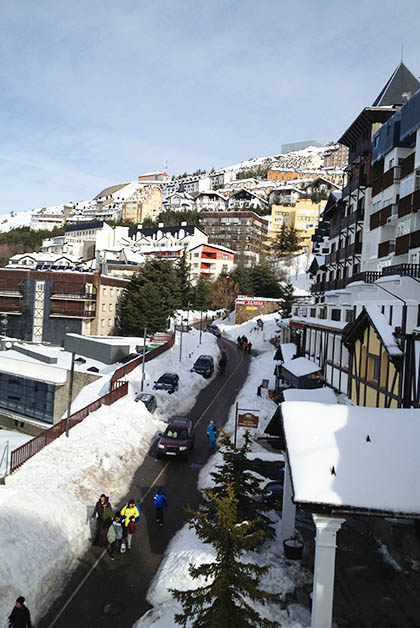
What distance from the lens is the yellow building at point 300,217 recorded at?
126344mm

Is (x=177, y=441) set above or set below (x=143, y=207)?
below

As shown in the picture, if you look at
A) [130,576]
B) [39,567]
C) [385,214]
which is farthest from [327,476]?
[385,214]

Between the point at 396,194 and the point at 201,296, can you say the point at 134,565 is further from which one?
the point at 201,296

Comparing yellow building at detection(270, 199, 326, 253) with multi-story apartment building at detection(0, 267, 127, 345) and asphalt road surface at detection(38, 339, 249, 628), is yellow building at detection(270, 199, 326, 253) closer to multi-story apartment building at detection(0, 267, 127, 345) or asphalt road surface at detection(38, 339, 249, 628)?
→ multi-story apartment building at detection(0, 267, 127, 345)

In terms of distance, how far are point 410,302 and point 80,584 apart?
1266 centimetres

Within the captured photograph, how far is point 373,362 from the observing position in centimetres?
1708

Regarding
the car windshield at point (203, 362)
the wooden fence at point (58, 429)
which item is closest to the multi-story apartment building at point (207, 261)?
the car windshield at point (203, 362)

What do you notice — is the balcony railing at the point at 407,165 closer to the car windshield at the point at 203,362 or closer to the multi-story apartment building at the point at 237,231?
the car windshield at the point at 203,362

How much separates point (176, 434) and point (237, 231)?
103 meters

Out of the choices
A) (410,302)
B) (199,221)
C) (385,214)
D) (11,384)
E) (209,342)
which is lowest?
(11,384)

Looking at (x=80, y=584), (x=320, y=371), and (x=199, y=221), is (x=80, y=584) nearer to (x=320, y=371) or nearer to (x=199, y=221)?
(x=320, y=371)

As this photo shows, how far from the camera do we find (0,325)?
57.1 m

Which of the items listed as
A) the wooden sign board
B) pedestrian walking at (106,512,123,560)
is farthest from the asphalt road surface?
the wooden sign board

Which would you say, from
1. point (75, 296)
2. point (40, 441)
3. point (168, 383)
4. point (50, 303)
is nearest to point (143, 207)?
point (50, 303)
